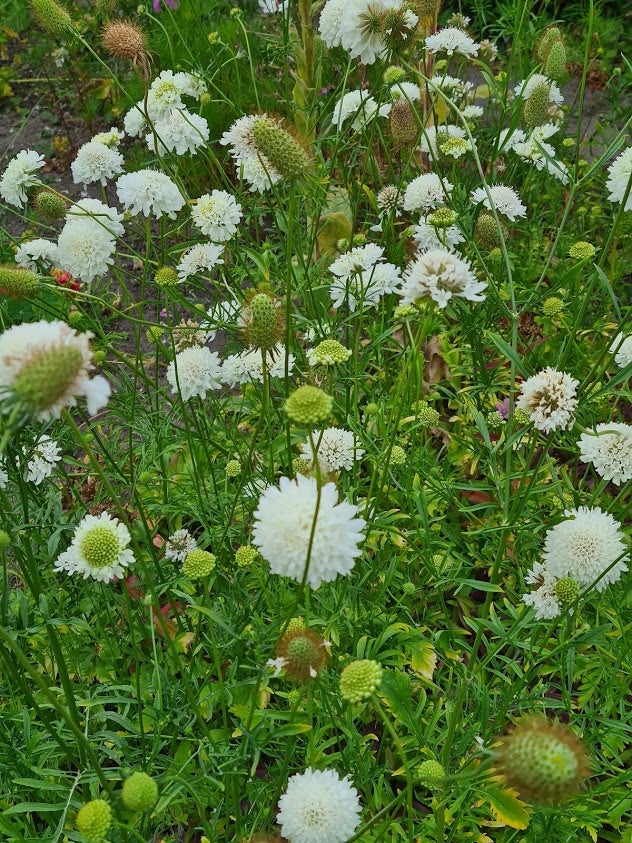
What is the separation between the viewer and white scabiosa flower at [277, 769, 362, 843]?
1.47m

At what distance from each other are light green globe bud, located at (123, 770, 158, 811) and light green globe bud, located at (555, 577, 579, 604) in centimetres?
95

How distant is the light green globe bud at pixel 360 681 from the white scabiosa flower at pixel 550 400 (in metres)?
0.79

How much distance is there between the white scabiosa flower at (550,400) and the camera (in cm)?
187

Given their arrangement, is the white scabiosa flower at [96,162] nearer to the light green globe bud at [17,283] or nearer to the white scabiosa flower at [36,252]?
the white scabiosa flower at [36,252]

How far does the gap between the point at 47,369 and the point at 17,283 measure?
0.70 m

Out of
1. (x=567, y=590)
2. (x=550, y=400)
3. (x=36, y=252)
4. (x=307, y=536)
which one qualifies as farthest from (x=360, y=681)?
(x=36, y=252)

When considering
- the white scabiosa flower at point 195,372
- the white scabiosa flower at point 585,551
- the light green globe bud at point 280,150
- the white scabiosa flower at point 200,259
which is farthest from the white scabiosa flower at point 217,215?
the white scabiosa flower at point 585,551

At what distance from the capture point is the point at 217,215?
2492 millimetres

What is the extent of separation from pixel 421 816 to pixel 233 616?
2.17 ft

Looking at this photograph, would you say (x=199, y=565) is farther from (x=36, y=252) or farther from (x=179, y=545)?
(x=36, y=252)

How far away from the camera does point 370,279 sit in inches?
89.1

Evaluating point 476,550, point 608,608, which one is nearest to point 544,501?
point 476,550

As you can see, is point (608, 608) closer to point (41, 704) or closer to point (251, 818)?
point (251, 818)

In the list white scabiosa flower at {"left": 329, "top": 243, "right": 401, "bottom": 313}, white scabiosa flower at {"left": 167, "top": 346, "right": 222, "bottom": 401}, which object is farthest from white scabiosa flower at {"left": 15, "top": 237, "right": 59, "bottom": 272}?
white scabiosa flower at {"left": 329, "top": 243, "right": 401, "bottom": 313}
